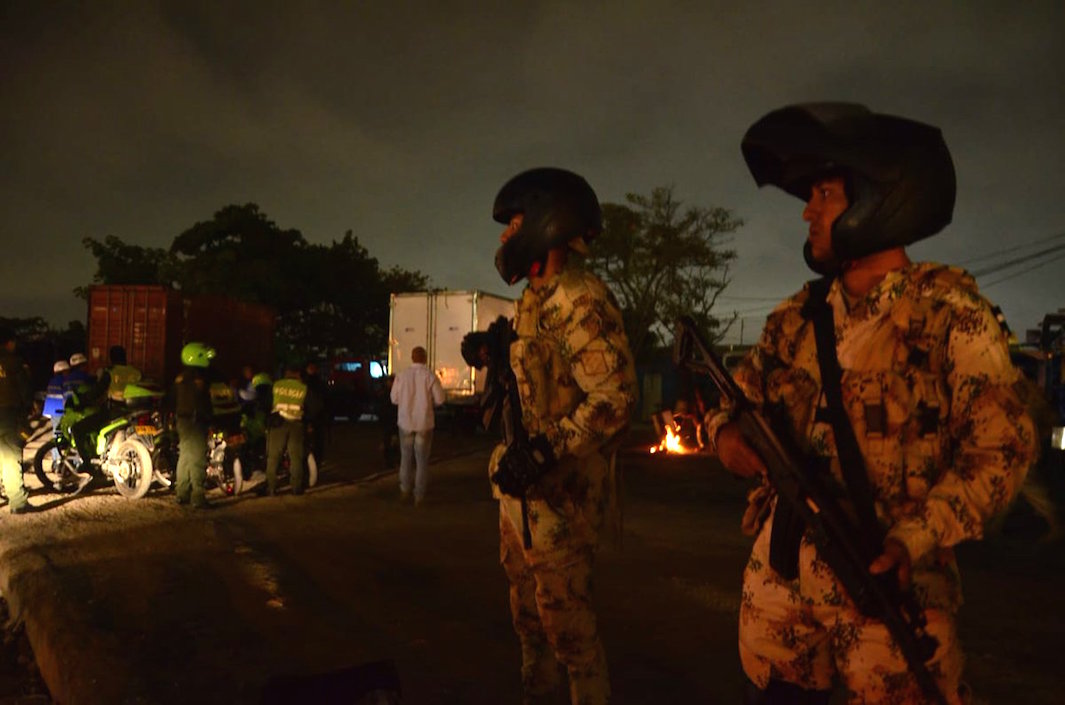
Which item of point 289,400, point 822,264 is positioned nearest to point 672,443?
point 289,400

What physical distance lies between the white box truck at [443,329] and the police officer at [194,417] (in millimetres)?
11131

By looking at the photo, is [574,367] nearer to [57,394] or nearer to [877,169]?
[877,169]

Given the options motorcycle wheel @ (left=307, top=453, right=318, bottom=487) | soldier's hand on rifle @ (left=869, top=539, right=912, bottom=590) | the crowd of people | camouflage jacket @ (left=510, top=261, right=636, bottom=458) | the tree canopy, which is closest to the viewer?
soldier's hand on rifle @ (left=869, top=539, right=912, bottom=590)

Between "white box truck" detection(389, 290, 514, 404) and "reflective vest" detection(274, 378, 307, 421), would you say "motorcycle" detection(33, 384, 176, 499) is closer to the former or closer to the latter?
"reflective vest" detection(274, 378, 307, 421)

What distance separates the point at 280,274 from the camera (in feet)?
113

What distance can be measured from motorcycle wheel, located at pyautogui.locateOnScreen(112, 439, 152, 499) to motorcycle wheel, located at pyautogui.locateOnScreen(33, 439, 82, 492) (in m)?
0.69

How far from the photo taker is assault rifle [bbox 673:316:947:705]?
198 cm

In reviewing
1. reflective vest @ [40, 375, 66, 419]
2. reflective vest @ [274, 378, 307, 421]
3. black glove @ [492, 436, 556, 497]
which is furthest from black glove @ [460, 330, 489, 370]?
reflective vest @ [40, 375, 66, 419]

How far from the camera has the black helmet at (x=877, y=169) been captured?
7.17 ft

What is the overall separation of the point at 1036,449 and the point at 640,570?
5.03m

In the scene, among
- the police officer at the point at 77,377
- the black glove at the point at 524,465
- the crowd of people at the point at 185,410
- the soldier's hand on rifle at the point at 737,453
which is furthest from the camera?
the police officer at the point at 77,377

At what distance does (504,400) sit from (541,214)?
78cm

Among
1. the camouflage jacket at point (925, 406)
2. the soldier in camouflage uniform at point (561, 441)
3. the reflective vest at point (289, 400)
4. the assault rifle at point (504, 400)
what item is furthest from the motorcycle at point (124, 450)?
the camouflage jacket at point (925, 406)

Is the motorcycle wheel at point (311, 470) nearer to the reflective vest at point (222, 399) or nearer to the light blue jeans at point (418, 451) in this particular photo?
the reflective vest at point (222, 399)
